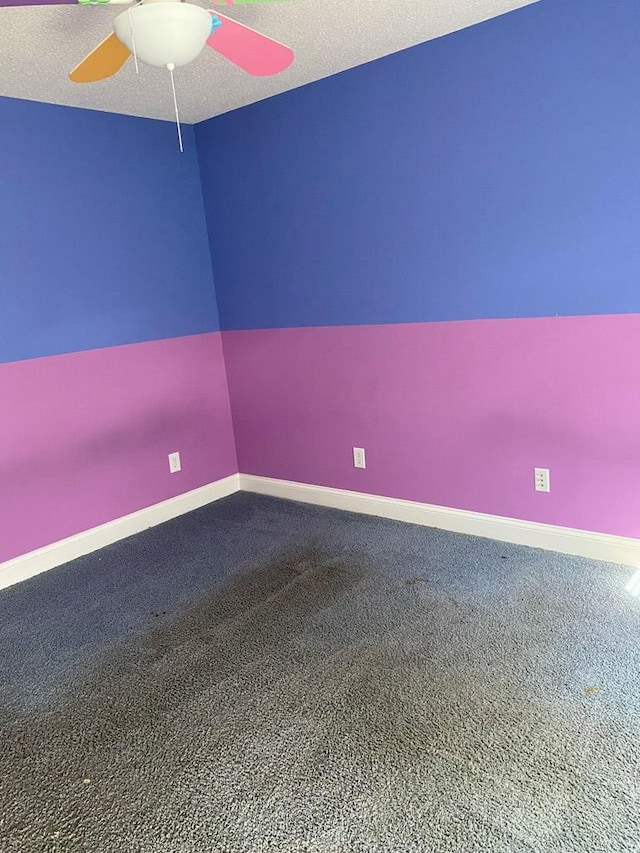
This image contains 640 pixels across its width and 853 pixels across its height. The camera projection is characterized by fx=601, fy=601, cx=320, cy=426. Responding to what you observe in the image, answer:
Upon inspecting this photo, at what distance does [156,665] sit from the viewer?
2.08 meters

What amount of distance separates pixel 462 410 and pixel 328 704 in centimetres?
147

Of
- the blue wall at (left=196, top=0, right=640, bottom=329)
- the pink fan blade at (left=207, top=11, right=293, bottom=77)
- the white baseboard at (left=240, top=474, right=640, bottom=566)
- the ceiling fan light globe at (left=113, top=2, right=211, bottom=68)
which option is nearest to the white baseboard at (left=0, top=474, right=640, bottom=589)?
the white baseboard at (left=240, top=474, right=640, bottom=566)

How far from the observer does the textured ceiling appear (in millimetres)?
2020

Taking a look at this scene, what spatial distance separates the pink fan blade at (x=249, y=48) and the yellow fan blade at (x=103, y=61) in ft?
0.82

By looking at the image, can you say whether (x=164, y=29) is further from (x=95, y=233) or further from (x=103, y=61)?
(x=95, y=233)

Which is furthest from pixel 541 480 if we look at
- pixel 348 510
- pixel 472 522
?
pixel 348 510

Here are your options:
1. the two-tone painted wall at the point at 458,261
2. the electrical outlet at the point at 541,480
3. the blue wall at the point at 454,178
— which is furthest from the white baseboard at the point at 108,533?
the electrical outlet at the point at 541,480

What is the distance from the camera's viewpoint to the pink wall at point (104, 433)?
2789 mm

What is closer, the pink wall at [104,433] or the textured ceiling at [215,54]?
the textured ceiling at [215,54]

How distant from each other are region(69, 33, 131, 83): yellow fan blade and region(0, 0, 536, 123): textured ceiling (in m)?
0.30

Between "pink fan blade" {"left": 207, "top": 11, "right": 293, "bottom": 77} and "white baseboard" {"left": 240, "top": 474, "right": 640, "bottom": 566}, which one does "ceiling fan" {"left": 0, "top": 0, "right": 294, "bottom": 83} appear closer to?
"pink fan blade" {"left": 207, "top": 11, "right": 293, "bottom": 77}

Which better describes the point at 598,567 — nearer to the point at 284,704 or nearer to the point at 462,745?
the point at 462,745

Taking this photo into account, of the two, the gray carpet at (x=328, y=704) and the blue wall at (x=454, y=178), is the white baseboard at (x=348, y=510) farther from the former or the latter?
the blue wall at (x=454, y=178)

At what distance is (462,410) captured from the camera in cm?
277
